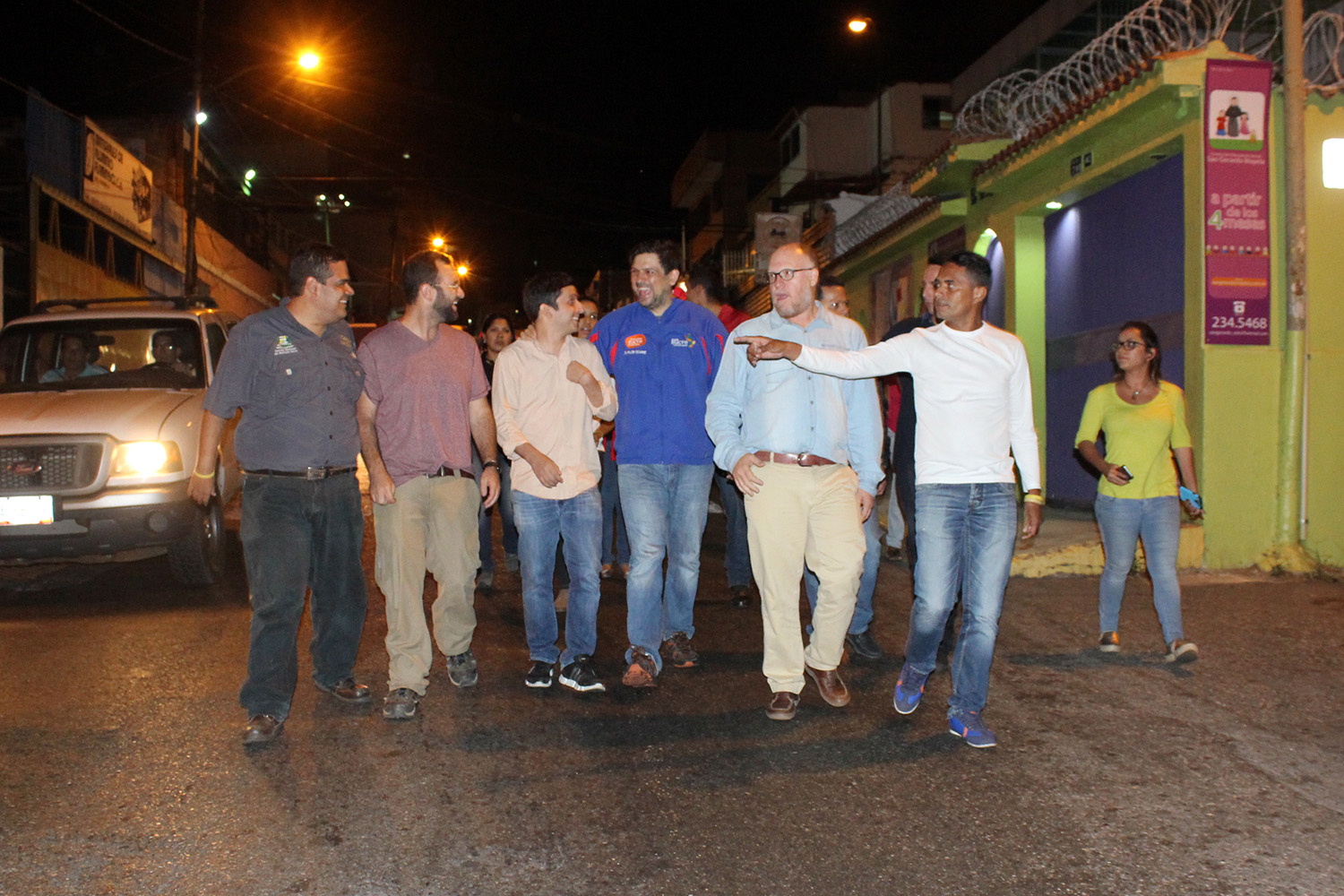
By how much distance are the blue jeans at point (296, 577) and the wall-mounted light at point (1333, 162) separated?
842 centimetres

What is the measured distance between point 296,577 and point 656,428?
1.87 m

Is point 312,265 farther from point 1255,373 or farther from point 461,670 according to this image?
point 1255,373

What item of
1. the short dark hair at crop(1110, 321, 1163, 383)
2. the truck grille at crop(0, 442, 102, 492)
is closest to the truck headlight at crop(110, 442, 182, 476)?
the truck grille at crop(0, 442, 102, 492)

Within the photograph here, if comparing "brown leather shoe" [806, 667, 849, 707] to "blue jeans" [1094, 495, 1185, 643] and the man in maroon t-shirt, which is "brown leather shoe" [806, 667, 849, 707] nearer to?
the man in maroon t-shirt

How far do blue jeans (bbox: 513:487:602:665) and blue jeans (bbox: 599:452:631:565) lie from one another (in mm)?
2528

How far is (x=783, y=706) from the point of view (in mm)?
5102

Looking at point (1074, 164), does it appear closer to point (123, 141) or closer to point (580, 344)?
point (580, 344)

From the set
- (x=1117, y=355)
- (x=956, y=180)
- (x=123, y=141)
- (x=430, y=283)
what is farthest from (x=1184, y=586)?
(x=123, y=141)

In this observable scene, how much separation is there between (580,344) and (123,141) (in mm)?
28025

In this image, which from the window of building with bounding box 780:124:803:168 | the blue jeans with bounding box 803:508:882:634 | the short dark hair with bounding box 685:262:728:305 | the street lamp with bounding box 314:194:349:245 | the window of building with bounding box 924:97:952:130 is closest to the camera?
the blue jeans with bounding box 803:508:882:634

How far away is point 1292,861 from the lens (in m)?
3.57

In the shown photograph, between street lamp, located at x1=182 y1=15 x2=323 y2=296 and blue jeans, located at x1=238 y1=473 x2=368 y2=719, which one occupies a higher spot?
street lamp, located at x1=182 y1=15 x2=323 y2=296

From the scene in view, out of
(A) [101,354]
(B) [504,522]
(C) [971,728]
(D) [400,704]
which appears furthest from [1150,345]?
(A) [101,354]

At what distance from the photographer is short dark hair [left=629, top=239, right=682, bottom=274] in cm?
583
